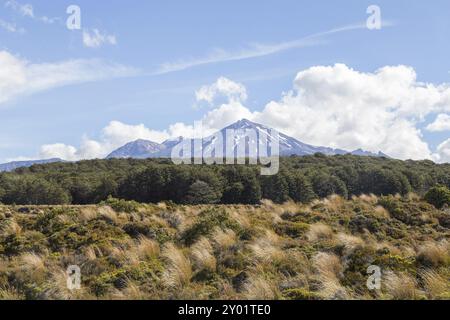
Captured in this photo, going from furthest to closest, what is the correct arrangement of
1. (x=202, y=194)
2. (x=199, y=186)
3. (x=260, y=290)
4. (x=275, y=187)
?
1. (x=275, y=187)
2. (x=199, y=186)
3. (x=202, y=194)
4. (x=260, y=290)

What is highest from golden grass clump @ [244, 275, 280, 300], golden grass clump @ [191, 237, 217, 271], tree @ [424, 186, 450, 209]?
tree @ [424, 186, 450, 209]

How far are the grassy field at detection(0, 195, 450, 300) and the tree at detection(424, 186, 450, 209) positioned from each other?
259cm

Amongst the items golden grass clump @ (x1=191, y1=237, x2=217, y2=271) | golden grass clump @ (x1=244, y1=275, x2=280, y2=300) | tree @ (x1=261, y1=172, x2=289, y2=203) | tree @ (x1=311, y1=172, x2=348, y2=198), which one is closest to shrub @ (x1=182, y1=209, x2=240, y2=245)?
golden grass clump @ (x1=191, y1=237, x2=217, y2=271)

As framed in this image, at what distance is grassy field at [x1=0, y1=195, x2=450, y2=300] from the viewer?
7980mm

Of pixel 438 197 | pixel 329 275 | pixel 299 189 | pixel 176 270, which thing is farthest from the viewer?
pixel 299 189

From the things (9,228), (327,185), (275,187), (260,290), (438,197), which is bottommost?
(260,290)

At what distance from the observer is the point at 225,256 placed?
9836 millimetres

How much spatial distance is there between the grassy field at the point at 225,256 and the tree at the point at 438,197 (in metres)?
2.59

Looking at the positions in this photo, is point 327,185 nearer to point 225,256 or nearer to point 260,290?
point 225,256

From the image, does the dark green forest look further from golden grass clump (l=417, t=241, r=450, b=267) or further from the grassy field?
golden grass clump (l=417, t=241, r=450, b=267)

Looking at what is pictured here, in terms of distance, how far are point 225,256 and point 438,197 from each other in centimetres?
1170

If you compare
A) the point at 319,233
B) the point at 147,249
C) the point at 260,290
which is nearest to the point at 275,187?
the point at 319,233
